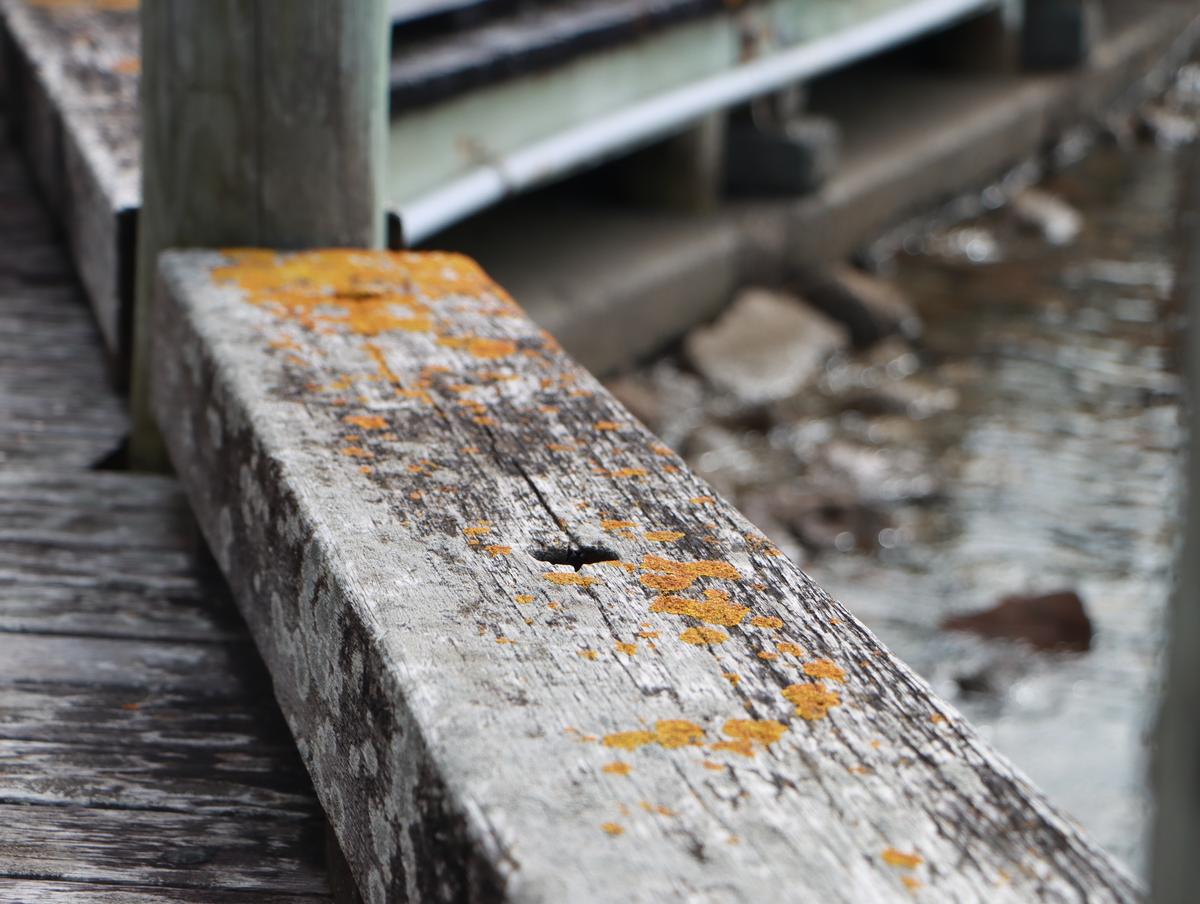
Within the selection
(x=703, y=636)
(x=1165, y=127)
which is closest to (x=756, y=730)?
(x=703, y=636)

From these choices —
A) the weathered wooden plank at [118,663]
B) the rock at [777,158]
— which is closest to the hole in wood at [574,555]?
the weathered wooden plank at [118,663]

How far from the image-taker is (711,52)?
6.61 meters

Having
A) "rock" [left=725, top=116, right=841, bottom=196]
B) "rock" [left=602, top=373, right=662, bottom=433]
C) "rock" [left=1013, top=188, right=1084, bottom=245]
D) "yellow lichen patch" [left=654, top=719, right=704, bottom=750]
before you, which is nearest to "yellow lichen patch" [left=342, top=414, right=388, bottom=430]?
"yellow lichen patch" [left=654, top=719, right=704, bottom=750]

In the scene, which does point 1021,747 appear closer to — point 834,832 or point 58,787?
point 58,787

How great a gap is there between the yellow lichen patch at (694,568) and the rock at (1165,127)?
35.4ft

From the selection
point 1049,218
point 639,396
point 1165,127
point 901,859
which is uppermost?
point 901,859

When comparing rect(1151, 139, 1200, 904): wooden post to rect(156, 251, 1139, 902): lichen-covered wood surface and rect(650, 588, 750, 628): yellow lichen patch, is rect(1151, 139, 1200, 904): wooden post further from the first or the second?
rect(650, 588, 750, 628): yellow lichen patch

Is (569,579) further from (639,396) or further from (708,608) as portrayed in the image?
(639,396)

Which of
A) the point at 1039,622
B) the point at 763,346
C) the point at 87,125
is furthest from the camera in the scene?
the point at 763,346

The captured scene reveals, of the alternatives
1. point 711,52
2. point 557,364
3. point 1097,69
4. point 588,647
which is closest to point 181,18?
point 557,364

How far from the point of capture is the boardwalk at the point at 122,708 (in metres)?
1.67

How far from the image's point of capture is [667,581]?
1.50 m

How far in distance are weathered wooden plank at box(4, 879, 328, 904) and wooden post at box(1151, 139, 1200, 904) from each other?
1165mm

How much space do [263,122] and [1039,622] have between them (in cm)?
320
